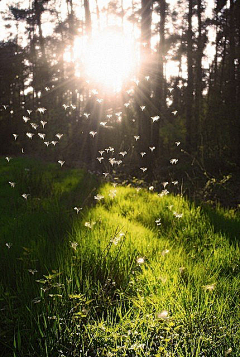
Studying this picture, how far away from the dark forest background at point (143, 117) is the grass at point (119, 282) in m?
1.17

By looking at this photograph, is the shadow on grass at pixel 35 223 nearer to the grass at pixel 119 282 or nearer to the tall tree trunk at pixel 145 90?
the grass at pixel 119 282

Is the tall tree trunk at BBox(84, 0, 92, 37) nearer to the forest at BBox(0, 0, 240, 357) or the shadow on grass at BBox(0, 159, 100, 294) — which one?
the forest at BBox(0, 0, 240, 357)

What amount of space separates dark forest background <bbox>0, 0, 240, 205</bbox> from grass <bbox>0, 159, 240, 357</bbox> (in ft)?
3.84

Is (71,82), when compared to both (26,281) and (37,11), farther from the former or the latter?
(26,281)

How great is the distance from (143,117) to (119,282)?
789 cm

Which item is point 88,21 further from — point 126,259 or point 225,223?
point 126,259

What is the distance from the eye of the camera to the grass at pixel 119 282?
179 centimetres

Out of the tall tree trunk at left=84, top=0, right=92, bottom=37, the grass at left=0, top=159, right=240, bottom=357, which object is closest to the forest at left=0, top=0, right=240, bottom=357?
the grass at left=0, top=159, right=240, bottom=357

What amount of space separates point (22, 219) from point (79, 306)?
2346mm

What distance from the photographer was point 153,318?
6.64ft

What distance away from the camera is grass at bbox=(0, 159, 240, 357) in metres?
1.79

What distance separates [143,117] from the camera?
9859 mm

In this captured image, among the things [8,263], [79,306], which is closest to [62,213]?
[8,263]

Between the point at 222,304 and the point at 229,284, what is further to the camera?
the point at 229,284
